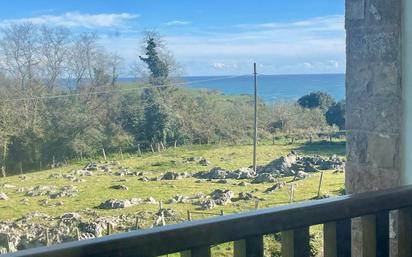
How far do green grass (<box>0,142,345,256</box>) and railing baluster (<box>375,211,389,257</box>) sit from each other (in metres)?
1.58

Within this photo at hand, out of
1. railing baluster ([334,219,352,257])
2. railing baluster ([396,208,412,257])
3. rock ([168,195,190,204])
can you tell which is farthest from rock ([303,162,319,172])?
railing baluster ([334,219,352,257])

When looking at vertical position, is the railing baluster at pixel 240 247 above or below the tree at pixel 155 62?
below

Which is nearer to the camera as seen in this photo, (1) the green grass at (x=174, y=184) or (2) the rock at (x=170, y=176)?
(1) the green grass at (x=174, y=184)

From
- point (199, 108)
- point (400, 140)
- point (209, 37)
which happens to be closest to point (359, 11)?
point (400, 140)

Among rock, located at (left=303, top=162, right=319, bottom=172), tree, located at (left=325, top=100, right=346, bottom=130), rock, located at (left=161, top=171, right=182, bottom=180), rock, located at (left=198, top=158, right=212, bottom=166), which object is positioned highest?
tree, located at (left=325, top=100, right=346, bottom=130)

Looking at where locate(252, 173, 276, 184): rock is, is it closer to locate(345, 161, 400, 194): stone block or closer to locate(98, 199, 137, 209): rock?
locate(98, 199, 137, 209): rock

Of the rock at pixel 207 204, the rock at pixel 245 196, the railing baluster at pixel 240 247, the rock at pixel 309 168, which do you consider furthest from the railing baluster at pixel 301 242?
the rock at pixel 309 168

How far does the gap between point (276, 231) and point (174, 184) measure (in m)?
2.15

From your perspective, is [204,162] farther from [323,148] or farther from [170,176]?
[323,148]

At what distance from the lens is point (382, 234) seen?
3.76 feet

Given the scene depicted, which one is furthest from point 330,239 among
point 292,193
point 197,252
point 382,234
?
point 292,193

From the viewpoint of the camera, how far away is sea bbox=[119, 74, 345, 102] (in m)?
2.70

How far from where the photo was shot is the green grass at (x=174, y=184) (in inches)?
110

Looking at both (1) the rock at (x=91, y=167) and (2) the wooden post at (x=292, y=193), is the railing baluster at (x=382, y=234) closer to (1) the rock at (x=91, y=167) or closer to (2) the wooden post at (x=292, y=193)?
(2) the wooden post at (x=292, y=193)
